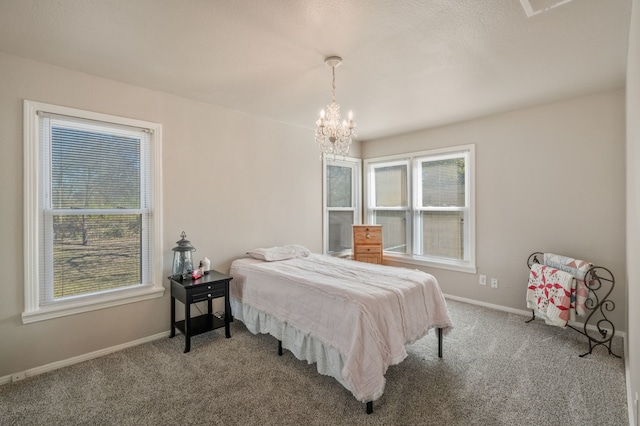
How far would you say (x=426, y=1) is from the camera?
1714 mm

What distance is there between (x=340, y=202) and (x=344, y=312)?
3.07m

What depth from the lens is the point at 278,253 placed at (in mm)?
3561

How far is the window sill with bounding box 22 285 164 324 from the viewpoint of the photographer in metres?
2.41

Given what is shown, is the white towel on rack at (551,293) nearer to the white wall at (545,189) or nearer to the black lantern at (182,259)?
the white wall at (545,189)

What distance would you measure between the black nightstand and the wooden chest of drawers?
213 centimetres

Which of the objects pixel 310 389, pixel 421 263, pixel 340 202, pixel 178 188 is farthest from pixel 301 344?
pixel 340 202

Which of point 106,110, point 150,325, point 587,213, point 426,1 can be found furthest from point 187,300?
point 587,213

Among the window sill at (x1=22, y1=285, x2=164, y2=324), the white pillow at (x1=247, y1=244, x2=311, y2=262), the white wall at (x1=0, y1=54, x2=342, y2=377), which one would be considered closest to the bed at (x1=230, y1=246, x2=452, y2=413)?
the white pillow at (x1=247, y1=244, x2=311, y2=262)

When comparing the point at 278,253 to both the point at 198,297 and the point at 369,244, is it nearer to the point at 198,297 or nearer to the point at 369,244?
the point at 198,297

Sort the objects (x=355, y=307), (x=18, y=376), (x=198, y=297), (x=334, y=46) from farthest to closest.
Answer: (x=198, y=297), (x=18, y=376), (x=334, y=46), (x=355, y=307)

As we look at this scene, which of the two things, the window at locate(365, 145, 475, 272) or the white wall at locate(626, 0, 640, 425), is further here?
the window at locate(365, 145, 475, 272)

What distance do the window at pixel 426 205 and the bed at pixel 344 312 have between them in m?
1.80

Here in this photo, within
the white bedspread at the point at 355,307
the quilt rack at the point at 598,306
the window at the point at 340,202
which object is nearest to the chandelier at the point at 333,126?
the white bedspread at the point at 355,307

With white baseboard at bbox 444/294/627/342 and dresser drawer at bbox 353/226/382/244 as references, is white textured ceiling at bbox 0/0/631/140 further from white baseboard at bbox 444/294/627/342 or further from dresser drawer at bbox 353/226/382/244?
white baseboard at bbox 444/294/627/342
